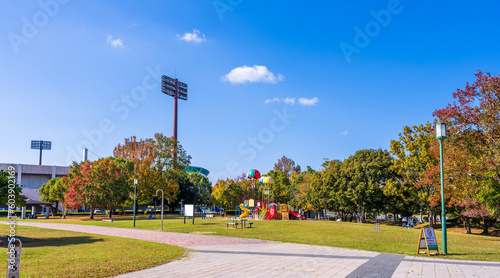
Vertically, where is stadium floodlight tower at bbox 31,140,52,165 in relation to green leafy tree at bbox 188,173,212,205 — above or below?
above

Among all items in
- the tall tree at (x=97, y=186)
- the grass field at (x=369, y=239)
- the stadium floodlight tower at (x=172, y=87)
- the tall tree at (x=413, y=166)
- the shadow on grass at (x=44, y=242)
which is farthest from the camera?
the stadium floodlight tower at (x=172, y=87)

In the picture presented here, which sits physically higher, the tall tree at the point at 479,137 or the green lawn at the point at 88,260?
the tall tree at the point at 479,137

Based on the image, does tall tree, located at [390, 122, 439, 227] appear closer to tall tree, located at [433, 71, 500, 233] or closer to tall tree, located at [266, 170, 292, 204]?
tall tree, located at [433, 71, 500, 233]

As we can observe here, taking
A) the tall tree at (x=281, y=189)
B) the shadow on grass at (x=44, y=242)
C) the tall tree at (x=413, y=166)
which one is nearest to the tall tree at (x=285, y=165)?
the tall tree at (x=281, y=189)

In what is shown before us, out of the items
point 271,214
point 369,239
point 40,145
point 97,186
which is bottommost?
point 271,214

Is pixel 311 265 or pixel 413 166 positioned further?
pixel 413 166

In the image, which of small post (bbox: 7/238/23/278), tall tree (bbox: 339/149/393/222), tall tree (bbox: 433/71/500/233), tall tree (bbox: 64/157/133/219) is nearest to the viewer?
small post (bbox: 7/238/23/278)

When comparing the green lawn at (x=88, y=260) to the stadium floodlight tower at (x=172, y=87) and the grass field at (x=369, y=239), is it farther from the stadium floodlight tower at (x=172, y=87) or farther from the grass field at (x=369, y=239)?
the stadium floodlight tower at (x=172, y=87)

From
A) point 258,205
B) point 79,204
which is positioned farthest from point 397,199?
point 79,204

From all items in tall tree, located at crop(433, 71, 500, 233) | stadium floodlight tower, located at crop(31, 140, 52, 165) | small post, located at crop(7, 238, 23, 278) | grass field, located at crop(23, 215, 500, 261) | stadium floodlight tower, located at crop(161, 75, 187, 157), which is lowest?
grass field, located at crop(23, 215, 500, 261)

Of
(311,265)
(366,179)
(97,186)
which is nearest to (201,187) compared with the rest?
(97,186)

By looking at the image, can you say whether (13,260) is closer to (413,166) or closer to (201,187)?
(413,166)

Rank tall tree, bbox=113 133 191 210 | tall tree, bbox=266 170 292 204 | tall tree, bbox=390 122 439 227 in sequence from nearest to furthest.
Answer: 1. tall tree, bbox=390 122 439 227
2. tall tree, bbox=113 133 191 210
3. tall tree, bbox=266 170 292 204

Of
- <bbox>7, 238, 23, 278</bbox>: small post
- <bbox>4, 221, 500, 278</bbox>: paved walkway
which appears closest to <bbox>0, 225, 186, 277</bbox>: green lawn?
<bbox>4, 221, 500, 278</bbox>: paved walkway
